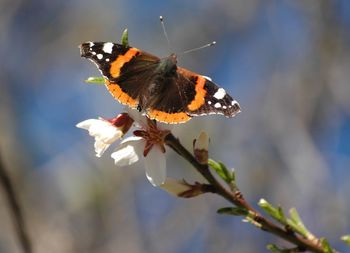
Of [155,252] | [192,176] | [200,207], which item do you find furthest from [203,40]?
[155,252]

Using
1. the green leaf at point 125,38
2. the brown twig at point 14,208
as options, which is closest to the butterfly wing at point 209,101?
the green leaf at point 125,38

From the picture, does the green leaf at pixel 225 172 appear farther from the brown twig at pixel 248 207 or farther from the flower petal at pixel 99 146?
the flower petal at pixel 99 146

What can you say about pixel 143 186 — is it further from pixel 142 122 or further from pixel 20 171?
pixel 142 122

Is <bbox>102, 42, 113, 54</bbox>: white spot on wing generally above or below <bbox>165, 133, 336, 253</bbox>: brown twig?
above

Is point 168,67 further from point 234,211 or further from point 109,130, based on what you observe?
point 234,211

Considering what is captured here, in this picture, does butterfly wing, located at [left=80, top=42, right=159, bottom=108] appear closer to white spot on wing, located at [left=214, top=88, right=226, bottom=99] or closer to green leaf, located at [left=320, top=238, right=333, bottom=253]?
white spot on wing, located at [left=214, top=88, right=226, bottom=99]

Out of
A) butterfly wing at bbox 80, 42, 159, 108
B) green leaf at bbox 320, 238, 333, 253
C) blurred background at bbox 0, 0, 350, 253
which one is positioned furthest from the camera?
blurred background at bbox 0, 0, 350, 253

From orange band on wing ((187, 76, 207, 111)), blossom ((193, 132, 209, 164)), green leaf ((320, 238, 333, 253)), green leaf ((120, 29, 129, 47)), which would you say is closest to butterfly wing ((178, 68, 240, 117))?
orange band on wing ((187, 76, 207, 111))
